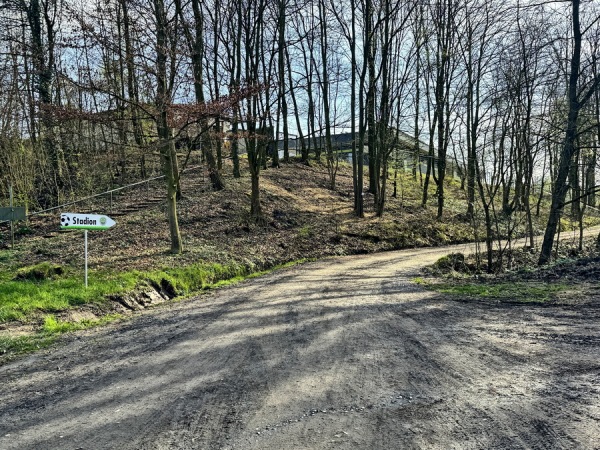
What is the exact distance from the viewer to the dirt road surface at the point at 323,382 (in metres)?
3.20

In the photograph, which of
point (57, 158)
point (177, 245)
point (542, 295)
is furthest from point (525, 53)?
point (57, 158)

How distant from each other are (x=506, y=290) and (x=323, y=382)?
6.01 m

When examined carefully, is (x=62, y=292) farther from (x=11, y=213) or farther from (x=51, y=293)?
(x=11, y=213)

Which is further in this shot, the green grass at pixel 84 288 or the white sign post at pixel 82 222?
the white sign post at pixel 82 222

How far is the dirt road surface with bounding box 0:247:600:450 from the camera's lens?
3203 millimetres

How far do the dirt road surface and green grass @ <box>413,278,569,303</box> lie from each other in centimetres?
80

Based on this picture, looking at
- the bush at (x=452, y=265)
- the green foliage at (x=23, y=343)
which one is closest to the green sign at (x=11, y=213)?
the green foliage at (x=23, y=343)

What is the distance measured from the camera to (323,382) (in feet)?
13.7

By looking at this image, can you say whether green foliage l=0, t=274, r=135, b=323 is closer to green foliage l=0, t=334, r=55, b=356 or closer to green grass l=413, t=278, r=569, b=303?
green foliage l=0, t=334, r=55, b=356

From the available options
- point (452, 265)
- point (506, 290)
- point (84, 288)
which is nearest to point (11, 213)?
point (84, 288)

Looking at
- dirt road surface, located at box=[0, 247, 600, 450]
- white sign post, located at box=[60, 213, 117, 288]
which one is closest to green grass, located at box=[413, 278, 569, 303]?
dirt road surface, located at box=[0, 247, 600, 450]

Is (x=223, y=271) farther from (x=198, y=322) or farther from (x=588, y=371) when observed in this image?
(x=588, y=371)

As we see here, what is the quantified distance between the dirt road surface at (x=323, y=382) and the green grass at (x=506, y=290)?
801 mm

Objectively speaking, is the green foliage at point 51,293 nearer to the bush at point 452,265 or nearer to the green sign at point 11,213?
the green sign at point 11,213
